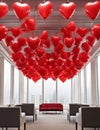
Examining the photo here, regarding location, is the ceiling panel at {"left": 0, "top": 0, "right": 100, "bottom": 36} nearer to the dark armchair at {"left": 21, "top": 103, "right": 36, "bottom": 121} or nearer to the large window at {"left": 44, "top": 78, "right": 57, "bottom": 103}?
the dark armchair at {"left": 21, "top": 103, "right": 36, "bottom": 121}

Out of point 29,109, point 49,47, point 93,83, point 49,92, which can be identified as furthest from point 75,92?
point 49,47

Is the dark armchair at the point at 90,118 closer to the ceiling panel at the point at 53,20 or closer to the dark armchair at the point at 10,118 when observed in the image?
the dark armchair at the point at 10,118

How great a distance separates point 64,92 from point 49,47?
12.7m

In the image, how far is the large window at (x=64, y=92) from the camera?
66.5 feet

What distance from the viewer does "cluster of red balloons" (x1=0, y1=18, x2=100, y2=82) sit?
5.66 meters

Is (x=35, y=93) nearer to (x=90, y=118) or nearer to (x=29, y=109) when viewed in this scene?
(x=29, y=109)

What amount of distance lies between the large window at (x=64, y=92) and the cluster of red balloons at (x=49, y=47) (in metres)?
8.13

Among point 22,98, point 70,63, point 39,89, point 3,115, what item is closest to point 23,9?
A: point 3,115

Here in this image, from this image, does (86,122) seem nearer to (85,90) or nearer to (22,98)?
(85,90)

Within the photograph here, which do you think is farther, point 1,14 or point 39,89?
point 39,89

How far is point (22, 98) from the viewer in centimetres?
1867

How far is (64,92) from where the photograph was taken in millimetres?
20453

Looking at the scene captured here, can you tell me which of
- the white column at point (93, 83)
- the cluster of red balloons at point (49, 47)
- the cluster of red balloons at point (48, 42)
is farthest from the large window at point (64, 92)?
the cluster of red balloons at point (48, 42)

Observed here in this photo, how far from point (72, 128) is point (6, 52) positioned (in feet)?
16.7
